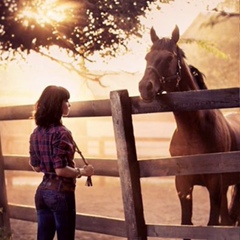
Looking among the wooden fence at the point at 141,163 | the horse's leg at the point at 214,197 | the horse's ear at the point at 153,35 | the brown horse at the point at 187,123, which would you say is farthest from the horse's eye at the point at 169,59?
the horse's leg at the point at 214,197

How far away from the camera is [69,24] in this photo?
679cm

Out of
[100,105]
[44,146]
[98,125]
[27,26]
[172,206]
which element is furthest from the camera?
[98,125]

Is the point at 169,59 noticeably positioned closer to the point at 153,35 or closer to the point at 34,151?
the point at 153,35

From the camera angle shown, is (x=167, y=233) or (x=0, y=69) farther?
(x=0, y=69)

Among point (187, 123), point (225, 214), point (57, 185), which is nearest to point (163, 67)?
point (187, 123)

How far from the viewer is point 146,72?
198 inches

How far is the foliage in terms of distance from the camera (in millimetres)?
6441

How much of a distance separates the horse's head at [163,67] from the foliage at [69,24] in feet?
4.85

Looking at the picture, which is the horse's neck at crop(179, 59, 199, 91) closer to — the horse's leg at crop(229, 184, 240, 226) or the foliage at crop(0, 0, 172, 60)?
the foliage at crop(0, 0, 172, 60)

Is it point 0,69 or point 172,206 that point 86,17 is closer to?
point 0,69

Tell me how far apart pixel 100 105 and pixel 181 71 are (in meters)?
0.86

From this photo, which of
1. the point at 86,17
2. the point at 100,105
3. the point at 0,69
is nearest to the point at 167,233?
the point at 100,105

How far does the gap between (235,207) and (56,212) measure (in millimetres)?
3694

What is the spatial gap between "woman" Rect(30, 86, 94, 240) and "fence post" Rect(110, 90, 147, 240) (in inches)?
31.2
